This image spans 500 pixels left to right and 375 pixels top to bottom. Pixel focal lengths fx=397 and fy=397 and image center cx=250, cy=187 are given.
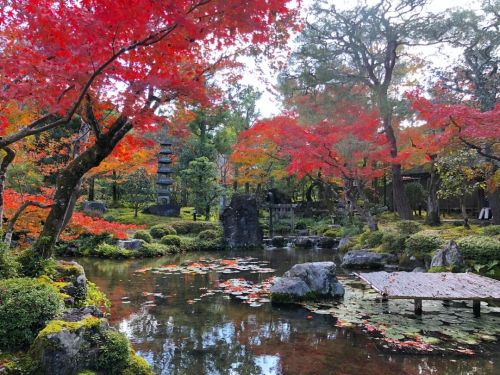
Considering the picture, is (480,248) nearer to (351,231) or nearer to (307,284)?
(307,284)

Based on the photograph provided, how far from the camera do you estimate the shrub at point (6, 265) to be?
559 centimetres

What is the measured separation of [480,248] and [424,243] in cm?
222

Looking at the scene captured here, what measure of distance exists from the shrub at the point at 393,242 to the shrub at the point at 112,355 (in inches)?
451

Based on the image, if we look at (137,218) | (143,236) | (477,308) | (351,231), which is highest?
(137,218)

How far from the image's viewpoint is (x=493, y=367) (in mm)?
5156

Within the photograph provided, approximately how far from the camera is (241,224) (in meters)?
20.6

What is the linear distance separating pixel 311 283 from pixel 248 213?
11959mm

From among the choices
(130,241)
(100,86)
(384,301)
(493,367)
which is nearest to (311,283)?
(384,301)

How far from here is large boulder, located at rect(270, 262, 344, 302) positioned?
28.3ft

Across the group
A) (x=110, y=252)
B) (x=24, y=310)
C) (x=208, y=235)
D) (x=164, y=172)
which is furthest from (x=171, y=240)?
(x=24, y=310)

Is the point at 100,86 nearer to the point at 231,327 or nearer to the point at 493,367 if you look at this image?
the point at 231,327

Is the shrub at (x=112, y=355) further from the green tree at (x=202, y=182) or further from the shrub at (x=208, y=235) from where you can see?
the green tree at (x=202, y=182)

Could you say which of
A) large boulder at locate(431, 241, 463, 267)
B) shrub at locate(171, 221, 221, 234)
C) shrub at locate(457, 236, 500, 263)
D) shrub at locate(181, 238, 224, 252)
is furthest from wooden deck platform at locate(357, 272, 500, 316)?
shrub at locate(171, 221, 221, 234)

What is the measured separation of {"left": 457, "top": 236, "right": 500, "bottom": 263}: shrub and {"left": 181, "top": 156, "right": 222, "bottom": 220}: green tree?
1743 cm
